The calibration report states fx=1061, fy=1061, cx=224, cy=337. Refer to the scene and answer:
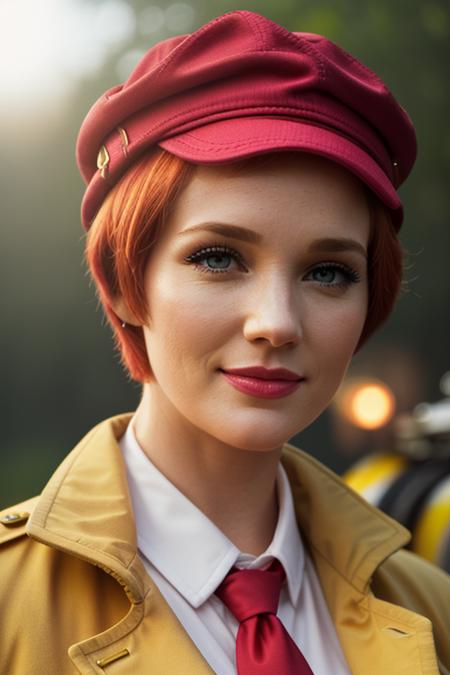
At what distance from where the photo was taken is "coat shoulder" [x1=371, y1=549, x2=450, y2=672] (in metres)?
2.29

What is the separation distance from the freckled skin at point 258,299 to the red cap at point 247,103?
52 millimetres

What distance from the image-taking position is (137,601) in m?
1.83

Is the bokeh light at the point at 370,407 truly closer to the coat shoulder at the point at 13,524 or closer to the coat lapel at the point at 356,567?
the coat lapel at the point at 356,567

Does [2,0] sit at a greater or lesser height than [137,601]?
greater

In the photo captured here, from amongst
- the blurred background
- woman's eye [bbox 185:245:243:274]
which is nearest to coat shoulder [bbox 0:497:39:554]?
woman's eye [bbox 185:245:243:274]

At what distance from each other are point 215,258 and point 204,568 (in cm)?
58

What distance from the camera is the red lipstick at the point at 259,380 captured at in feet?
6.23

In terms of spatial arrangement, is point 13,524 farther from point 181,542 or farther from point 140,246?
point 140,246

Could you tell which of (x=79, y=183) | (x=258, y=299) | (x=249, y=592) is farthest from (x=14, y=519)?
(x=79, y=183)

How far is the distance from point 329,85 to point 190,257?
40 centimetres

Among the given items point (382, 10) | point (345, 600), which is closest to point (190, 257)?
point (345, 600)

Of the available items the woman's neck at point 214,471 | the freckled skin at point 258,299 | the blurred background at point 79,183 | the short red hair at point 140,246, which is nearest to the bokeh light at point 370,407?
the short red hair at point 140,246

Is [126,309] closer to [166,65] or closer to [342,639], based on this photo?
[166,65]

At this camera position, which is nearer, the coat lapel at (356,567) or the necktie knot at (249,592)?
the necktie knot at (249,592)
